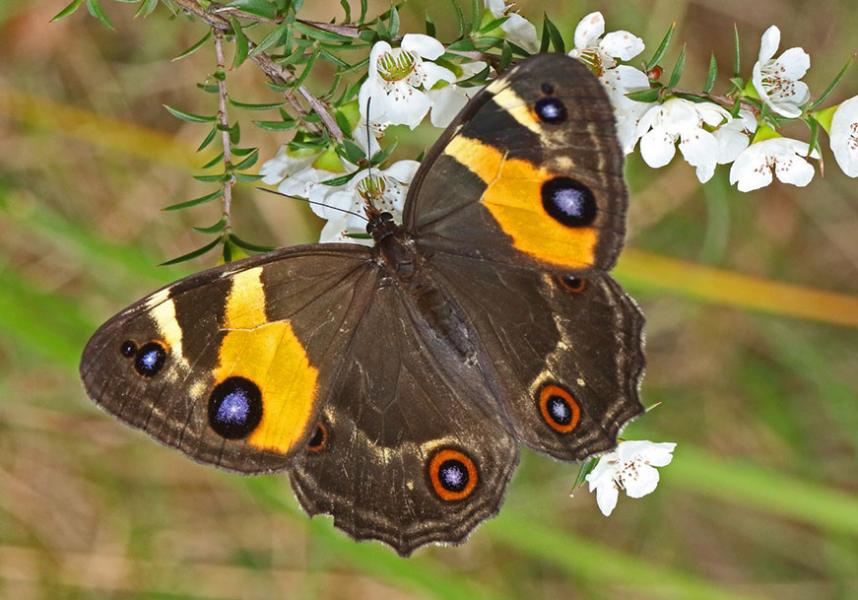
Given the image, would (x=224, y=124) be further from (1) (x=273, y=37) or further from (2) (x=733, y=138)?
(2) (x=733, y=138)

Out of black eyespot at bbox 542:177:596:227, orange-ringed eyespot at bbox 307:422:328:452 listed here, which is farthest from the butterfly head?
orange-ringed eyespot at bbox 307:422:328:452

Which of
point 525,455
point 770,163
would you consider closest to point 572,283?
point 770,163

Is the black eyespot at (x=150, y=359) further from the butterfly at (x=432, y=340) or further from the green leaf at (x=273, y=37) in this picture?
the green leaf at (x=273, y=37)

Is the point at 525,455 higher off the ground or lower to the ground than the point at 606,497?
lower

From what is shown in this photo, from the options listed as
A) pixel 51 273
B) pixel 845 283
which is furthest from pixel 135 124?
pixel 845 283

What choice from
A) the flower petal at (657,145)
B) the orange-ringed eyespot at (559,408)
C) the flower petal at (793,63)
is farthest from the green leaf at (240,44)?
the flower petal at (793,63)

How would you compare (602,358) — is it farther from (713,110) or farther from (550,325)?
(713,110)
